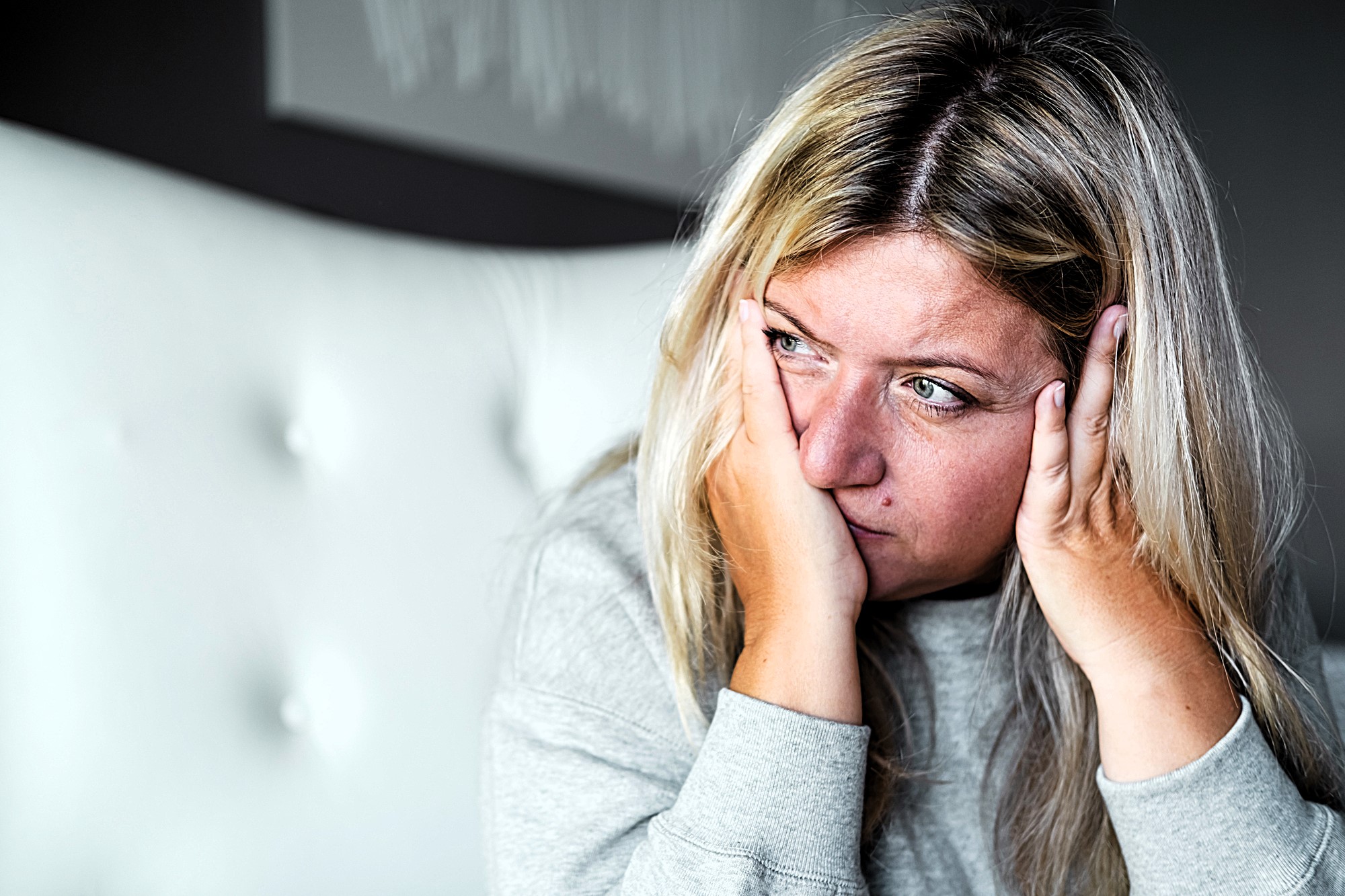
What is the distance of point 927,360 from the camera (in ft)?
2.52

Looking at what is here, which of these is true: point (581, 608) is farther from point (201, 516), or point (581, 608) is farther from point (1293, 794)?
point (1293, 794)

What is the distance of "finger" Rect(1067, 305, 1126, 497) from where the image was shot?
0.85 m

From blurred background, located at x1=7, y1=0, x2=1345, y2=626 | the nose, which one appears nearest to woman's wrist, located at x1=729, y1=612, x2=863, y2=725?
the nose

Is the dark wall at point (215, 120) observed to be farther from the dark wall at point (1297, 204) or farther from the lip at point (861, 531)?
the dark wall at point (1297, 204)

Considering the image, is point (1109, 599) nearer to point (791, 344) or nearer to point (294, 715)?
point (791, 344)

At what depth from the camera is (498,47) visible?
69.7 inches

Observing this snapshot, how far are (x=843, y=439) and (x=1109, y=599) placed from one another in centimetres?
27

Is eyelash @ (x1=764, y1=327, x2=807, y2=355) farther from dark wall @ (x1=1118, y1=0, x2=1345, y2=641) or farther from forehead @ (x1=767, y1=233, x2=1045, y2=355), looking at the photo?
dark wall @ (x1=1118, y1=0, x2=1345, y2=641)

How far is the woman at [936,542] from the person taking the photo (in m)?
0.78

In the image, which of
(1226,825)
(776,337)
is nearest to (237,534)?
(776,337)

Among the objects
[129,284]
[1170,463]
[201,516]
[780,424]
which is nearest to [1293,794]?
[1170,463]

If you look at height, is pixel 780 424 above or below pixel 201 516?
above

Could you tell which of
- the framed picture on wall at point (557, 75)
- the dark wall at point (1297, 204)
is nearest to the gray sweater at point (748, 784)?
the framed picture on wall at point (557, 75)

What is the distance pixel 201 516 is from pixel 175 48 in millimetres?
785
